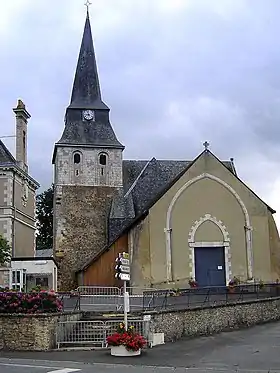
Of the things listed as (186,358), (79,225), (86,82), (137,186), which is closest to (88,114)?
(86,82)

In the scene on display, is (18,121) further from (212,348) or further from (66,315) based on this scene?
(212,348)

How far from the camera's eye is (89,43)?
170ft

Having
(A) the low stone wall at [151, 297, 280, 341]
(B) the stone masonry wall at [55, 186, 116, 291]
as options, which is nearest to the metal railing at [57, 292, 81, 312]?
(A) the low stone wall at [151, 297, 280, 341]

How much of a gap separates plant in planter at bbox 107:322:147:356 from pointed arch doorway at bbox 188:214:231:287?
1799cm

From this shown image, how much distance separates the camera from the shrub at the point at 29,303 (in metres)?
17.2

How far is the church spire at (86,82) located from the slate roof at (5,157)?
546 inches

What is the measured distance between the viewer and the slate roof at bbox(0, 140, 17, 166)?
109ft

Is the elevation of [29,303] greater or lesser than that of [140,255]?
lesser

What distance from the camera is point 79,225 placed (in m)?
45.0

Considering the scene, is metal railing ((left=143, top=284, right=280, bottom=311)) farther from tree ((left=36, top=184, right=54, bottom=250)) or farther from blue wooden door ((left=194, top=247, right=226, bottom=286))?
tree ((left=36, top=184, right=54, bottom=250))

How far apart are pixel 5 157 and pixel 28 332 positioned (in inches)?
741

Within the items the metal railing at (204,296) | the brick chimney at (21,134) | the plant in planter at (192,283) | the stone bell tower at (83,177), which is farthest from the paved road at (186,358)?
the stone bell tower at (83,177)

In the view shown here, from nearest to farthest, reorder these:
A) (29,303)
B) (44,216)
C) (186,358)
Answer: (186,358) → (29,303) → (44,216)

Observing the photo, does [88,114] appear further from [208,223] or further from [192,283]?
[192,283]
